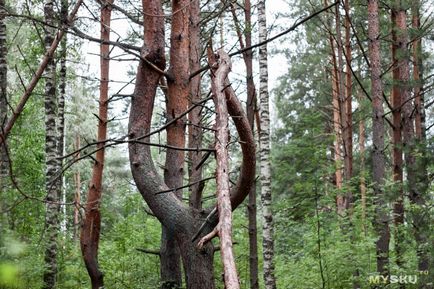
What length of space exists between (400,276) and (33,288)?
701 centimetres

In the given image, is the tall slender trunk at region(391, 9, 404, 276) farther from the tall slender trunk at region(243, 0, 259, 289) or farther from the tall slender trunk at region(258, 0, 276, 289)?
the tall slender trunk at region(243, 0, 259, 289)

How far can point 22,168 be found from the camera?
10594 mm

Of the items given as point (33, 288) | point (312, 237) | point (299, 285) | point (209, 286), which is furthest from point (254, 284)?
point (209, 286)

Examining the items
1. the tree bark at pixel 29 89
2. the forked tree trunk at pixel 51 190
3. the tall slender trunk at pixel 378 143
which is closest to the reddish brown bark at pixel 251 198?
the tall slender trunk at pixel 378 143

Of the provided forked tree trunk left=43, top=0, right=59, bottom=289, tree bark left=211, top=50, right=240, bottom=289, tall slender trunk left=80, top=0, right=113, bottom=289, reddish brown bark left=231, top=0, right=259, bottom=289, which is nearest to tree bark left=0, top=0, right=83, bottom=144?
tree bark left=211, top=50, right=240, bottom=289

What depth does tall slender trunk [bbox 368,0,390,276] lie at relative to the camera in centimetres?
920

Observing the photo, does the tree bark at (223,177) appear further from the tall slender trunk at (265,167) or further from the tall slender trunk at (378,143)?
the tall slender trunk at (378,143)

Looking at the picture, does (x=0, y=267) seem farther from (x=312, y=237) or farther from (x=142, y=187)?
(x=312, y=237)

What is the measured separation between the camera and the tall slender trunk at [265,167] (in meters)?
9.34

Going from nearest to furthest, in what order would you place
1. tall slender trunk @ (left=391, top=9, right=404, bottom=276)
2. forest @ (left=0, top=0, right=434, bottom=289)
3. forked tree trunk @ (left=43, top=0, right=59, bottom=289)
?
forest @ (left=0, top=0, right=434, bottom=289)
forked tree trunk @ (left=43, top=0, right=59, bottom=289)
tall slender trunk @ (left=391, top=9, right=404, bottom=276)

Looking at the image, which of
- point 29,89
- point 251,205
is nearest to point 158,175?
point 29,89

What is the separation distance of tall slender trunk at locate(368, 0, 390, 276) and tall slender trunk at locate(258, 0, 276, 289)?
6.40 feet

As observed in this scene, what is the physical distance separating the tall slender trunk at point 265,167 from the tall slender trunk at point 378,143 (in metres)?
1.95

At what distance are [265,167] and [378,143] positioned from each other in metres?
2.17
